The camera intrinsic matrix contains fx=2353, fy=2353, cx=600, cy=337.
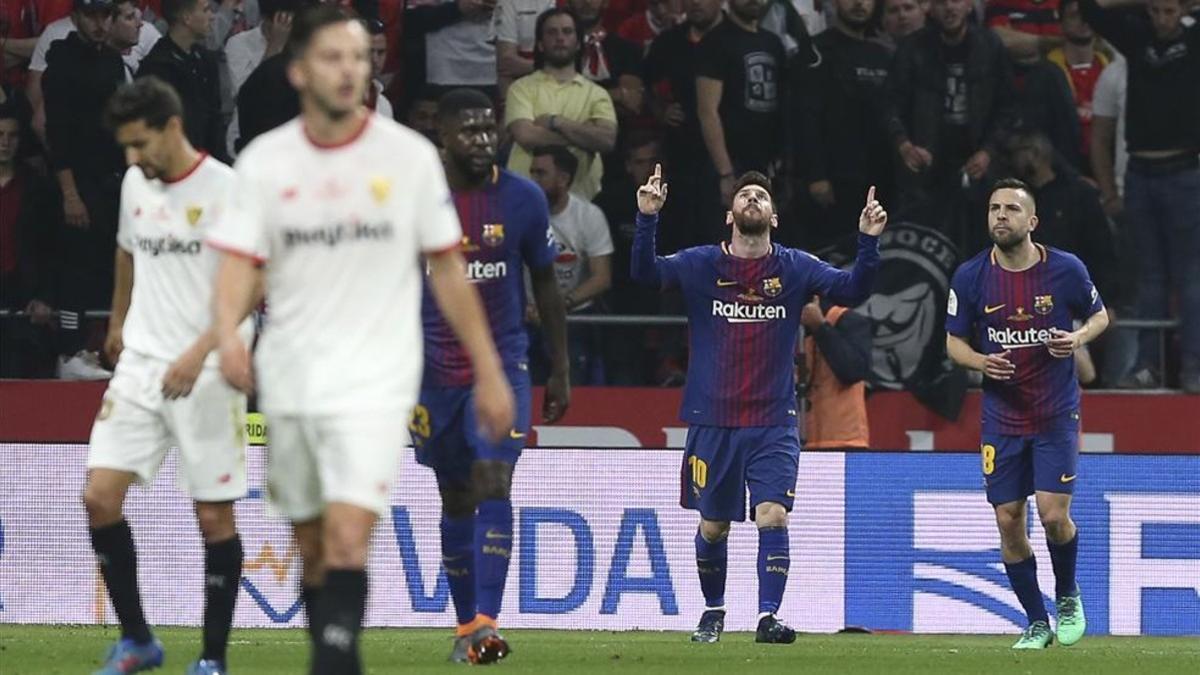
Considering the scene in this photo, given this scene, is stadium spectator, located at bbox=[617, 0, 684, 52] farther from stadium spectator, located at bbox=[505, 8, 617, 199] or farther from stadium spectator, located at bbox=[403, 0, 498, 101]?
stadium spectator, located at bbox=[403, 0, 498, 101]

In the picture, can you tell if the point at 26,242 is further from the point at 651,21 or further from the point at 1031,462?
the point at 1031,462

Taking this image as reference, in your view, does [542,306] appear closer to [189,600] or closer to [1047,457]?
[1047,457]

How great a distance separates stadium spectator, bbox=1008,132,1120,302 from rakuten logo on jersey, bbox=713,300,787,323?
11.8 ft

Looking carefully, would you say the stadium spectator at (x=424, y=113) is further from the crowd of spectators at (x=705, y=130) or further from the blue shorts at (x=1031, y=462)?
the blue shorts at (x=1031, y=462)

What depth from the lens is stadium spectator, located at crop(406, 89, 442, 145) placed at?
1614cm

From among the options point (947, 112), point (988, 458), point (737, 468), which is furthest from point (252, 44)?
point (988, 458)

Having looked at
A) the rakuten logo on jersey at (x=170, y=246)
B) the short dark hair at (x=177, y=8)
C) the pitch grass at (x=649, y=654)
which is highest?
the short dark hair at (x=177, y=8)

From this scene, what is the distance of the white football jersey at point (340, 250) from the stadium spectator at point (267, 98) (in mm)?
8641

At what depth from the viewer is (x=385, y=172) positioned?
7047mm

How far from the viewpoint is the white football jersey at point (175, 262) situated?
30.3 feet

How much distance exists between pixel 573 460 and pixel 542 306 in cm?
416

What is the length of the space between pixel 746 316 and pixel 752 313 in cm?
4

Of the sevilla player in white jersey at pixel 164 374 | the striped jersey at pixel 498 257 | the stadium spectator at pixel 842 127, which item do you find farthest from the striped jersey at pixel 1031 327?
the sevilla player in white jersey at pixel 164 374

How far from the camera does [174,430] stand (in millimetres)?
9281
